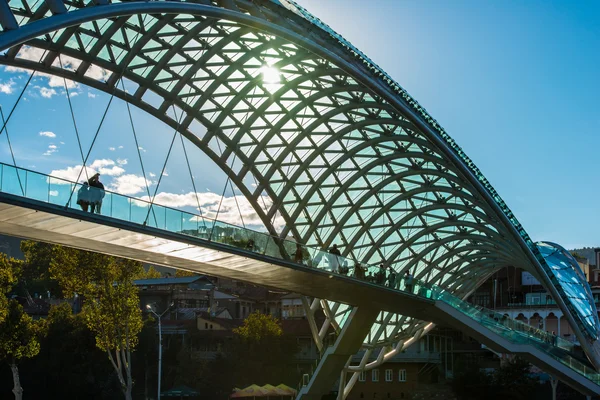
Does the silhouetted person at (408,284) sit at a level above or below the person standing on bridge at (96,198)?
below

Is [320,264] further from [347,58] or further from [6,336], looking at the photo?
[6,336]

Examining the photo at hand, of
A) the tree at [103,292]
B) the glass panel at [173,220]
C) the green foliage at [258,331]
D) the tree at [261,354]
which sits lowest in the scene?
the tree at [261,354]

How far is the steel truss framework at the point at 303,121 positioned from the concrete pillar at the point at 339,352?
4.00 metres

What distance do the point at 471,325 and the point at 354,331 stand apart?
310 inches

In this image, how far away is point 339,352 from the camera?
5406 centimetres

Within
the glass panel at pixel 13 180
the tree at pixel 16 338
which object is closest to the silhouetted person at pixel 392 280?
the glass panel at pixel 13 180

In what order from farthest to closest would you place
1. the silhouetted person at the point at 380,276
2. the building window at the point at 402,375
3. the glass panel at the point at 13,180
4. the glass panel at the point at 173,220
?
the building window at the point at 402,375
the silhouetted person at the point at 380,276
the glass panel at the point at 173,220
the glass panel at the point at 13,180

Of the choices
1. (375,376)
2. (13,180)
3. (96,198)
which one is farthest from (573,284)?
(13,180)

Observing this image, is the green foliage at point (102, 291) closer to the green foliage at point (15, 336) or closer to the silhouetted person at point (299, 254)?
the green foliage at point (15, 336)

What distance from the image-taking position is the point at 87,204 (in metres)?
26.5

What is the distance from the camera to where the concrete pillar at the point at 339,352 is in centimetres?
5153

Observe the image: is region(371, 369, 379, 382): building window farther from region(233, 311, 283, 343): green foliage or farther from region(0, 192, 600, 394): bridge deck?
region(0, 192, 600, 394): bridge deck

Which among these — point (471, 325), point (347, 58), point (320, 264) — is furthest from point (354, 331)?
point (347, 58)

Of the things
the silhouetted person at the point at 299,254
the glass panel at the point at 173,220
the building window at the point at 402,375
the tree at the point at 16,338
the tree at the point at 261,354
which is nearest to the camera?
the glass panel at the point at 173,220
